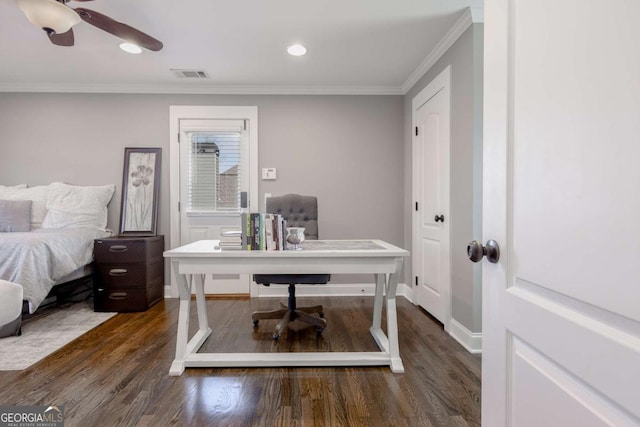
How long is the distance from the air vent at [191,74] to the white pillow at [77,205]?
1434 mm

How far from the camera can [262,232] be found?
193 cm

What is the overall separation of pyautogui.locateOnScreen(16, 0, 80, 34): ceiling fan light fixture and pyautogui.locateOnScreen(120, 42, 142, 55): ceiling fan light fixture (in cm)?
82

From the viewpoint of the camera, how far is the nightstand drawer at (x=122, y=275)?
301 cm

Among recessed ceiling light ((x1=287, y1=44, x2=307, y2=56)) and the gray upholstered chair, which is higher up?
recessed ceiling light ((x1=287, y1=44, x2=307, y2=56))

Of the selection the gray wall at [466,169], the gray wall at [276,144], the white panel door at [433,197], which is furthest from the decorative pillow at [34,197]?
the gray wall at [466,169]

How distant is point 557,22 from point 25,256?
10.9ft

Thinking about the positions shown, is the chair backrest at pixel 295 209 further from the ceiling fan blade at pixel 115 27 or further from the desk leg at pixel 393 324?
the ceiling fan blade at pixel 115 27

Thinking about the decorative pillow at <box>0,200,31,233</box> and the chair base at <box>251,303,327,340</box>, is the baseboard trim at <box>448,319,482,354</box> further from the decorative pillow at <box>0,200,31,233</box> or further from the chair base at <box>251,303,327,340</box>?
the decorative pillow at <box>0,200,31,233</box>

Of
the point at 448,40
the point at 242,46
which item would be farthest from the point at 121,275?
the point at 448,40

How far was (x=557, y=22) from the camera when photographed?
0.63m

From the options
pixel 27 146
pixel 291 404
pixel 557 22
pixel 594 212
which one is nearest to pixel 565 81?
pixel 557 22

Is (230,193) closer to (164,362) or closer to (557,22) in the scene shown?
(164,362)

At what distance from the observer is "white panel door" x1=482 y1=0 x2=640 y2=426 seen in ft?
1.62

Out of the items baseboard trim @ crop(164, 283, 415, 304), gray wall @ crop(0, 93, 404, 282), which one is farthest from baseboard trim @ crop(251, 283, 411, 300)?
gray wall @ crop(0, 93, 404, 282)
